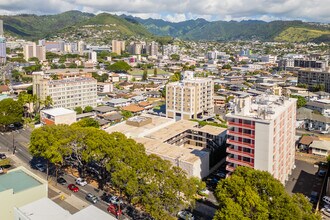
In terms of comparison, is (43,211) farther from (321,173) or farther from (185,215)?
(321,173)

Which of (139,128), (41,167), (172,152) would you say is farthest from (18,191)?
(139,128)

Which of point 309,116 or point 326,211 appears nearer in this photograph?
point 326,211

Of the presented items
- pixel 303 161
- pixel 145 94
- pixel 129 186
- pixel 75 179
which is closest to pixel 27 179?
pixel 75 179

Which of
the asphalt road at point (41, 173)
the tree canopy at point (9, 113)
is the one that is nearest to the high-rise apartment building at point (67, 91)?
the tree canopy at point (9, 113)

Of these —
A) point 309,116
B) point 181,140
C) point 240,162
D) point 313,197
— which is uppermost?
point 309,116

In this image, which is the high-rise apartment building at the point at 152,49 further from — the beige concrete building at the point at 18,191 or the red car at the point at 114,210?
the red car at the point at 114,210

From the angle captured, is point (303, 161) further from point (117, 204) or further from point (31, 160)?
point (31, 160)

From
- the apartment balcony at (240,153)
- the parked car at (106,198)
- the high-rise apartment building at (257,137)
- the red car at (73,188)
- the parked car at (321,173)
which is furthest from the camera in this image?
the parked car at (321,173)
